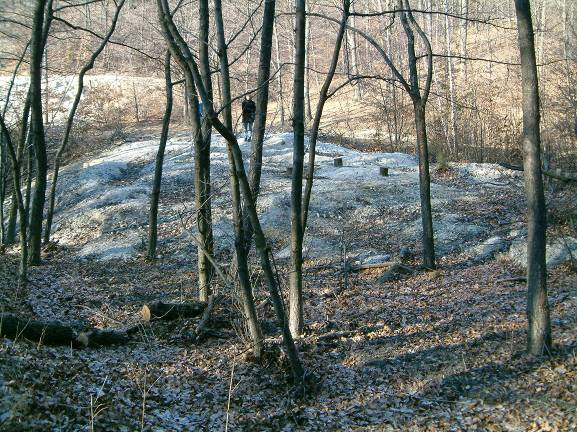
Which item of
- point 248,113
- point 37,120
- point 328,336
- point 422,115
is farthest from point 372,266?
point 248,113

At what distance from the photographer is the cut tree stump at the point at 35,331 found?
19.5 ft

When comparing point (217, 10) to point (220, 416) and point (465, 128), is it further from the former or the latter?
point (465, 128)

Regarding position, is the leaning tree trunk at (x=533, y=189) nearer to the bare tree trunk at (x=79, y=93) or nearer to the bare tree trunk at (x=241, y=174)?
the bare tree trunk at (x=241, y=174)

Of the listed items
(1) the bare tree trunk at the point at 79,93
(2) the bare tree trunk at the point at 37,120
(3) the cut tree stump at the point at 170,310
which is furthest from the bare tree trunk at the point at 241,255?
(1) the bare tree trunk at the point at 79,93

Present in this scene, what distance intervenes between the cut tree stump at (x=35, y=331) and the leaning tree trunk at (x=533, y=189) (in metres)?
5.42

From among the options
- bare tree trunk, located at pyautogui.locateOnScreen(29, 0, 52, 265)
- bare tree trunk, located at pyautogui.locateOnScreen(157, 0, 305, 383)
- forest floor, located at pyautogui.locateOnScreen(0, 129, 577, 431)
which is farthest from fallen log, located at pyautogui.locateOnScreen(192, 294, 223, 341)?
bare tree trunk, located at pyautogui.locateOnScreen(29, 0, 52, 265)

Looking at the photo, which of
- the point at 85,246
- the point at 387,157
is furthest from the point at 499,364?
Answer: the point at 387,157

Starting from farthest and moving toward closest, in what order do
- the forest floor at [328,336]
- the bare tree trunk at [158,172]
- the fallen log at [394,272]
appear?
the bare tree trunk at [158,172], the fallen log at [394,272], the forest floor at [328,336]

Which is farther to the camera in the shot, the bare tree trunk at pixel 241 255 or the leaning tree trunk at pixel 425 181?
the leaning tree trunk at pixel 425 181

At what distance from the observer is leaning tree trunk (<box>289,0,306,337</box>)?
6.81 metres

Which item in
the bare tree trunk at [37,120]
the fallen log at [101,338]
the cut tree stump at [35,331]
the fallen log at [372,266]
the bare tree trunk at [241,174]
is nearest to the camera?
the bare tree trunk at [241,174]

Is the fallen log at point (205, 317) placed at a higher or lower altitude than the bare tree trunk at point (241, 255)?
lower

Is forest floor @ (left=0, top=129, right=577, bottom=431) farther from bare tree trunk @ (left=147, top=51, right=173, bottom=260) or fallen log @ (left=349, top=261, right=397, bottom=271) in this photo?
bare tree trunk @ (left=147, top=51, right=173, bottom=260)

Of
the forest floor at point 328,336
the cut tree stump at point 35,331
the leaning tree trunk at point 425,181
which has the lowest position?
the forest floor at point 328,336
